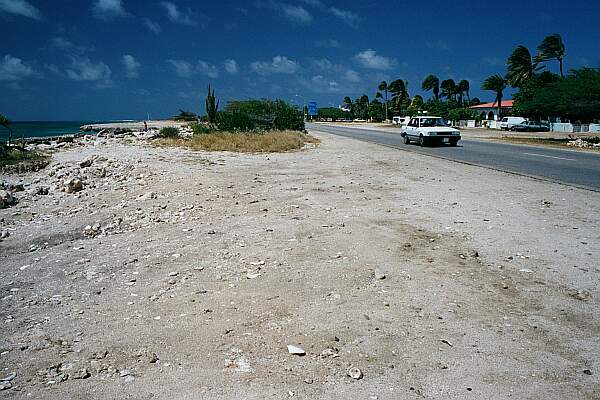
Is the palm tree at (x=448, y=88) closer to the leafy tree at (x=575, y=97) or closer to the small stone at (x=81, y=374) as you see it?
the leafy tree at (x=575, y=97)

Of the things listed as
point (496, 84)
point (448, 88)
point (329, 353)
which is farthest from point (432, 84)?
point (329, 353)

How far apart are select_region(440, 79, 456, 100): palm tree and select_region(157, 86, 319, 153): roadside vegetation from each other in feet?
272

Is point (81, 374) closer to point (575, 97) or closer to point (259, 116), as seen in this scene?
point (259, 116)

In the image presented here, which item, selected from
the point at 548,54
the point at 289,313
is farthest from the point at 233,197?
the point at 548,54

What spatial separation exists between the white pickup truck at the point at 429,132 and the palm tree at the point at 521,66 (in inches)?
2035

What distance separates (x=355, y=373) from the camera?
3.23 meters

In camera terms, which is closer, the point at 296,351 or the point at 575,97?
the point at 296,351

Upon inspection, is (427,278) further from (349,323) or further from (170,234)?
(170,234)

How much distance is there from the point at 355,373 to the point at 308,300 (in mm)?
1277

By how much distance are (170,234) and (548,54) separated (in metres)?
71.7

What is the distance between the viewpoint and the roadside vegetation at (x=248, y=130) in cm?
2420

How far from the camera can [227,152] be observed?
72.9ft

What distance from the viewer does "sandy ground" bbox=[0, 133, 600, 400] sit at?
10.5 feet

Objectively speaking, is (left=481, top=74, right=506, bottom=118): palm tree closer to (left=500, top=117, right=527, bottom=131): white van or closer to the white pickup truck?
(left=500, top=117, right=527, bottom=131): white van
